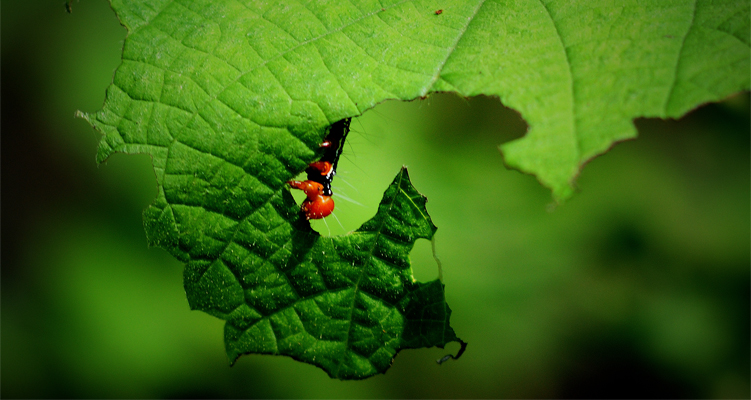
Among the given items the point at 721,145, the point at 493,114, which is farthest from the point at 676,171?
the point at 493,114

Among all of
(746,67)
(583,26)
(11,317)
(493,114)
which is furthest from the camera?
(493,114)

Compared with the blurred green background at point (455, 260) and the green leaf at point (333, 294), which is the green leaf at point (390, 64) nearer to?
the green leaf at point (333, 294)

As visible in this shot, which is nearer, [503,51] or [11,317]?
[503,51]

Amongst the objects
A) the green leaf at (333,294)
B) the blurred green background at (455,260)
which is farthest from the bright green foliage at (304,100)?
the blurred green background at (455,260)

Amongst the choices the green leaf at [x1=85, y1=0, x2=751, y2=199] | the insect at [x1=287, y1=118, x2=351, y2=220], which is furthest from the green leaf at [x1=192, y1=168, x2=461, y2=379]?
the green leaf at [x1=85, y1=0, x2=751, y2=199]

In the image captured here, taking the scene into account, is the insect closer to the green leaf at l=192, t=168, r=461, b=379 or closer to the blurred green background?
the green leaf at l=192, t=168, r=461, b=379

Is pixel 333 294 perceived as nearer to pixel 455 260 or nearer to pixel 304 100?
pixel 304 100

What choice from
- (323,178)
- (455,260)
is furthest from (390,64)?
(455,260)

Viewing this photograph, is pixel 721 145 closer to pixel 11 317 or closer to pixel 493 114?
pixel 493 114
